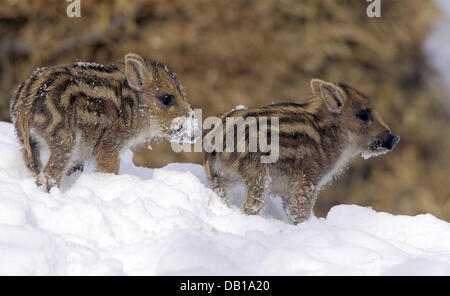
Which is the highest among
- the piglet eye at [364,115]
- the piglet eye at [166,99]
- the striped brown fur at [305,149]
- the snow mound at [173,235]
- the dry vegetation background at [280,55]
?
the dry vegetation background at [280,55]

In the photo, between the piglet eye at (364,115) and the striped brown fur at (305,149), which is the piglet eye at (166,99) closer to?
the striped brown fur at (305,149)

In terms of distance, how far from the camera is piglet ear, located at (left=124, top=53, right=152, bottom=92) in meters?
4.09

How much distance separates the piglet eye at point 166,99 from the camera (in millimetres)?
4242

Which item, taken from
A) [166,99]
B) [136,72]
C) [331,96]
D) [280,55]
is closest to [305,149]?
[331,96]

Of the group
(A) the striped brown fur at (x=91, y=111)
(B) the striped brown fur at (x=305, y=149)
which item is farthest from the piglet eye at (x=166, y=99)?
(B) the striped brown fur at (x=305, y=149)

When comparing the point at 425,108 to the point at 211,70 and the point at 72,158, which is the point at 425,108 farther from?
the point at 72,158

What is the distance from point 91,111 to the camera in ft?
12.2

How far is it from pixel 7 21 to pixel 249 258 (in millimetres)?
5884

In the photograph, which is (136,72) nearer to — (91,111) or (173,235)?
(91,111)

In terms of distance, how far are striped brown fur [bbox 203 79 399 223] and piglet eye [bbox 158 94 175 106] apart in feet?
1.53

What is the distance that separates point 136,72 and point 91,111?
53cm

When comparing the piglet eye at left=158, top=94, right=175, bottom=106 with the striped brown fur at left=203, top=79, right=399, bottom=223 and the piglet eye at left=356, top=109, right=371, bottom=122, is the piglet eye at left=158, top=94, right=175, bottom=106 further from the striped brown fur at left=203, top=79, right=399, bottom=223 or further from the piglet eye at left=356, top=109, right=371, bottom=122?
the piglet eye at left=356, top=109, right=371, bottom=122

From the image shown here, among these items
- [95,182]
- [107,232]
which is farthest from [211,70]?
[107,232]
